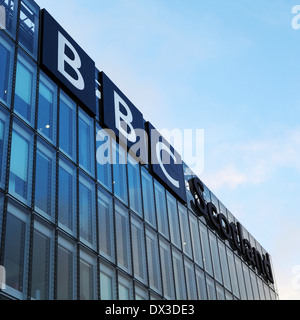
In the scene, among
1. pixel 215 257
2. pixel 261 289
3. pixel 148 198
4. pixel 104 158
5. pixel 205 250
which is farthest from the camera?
pixel 261 289

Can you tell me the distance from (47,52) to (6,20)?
219 centimetres

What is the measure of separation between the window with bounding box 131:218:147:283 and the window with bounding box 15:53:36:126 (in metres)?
7.45

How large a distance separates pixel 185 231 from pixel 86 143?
31.9 ft

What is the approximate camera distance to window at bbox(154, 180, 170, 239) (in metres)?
28.2

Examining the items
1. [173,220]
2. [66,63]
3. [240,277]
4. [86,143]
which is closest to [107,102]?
[66,63]

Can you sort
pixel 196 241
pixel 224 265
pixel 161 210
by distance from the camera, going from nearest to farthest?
pixel 161 210
pixel 196 241
pixel 224 265

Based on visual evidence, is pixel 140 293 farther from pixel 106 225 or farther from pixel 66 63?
pixel 66 63

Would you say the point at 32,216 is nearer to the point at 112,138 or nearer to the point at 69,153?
the point at 69,153

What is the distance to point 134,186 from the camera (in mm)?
26578

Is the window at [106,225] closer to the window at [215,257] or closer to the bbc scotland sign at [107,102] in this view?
the bbc scotland sign at [107,102]

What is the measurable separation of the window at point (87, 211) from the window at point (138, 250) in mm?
3257

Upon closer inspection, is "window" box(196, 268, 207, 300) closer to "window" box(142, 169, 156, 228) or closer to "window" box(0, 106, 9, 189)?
"window" box(142, 169, 156, 228)

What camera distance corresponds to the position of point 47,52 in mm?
22516

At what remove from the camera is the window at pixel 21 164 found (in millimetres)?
18141
